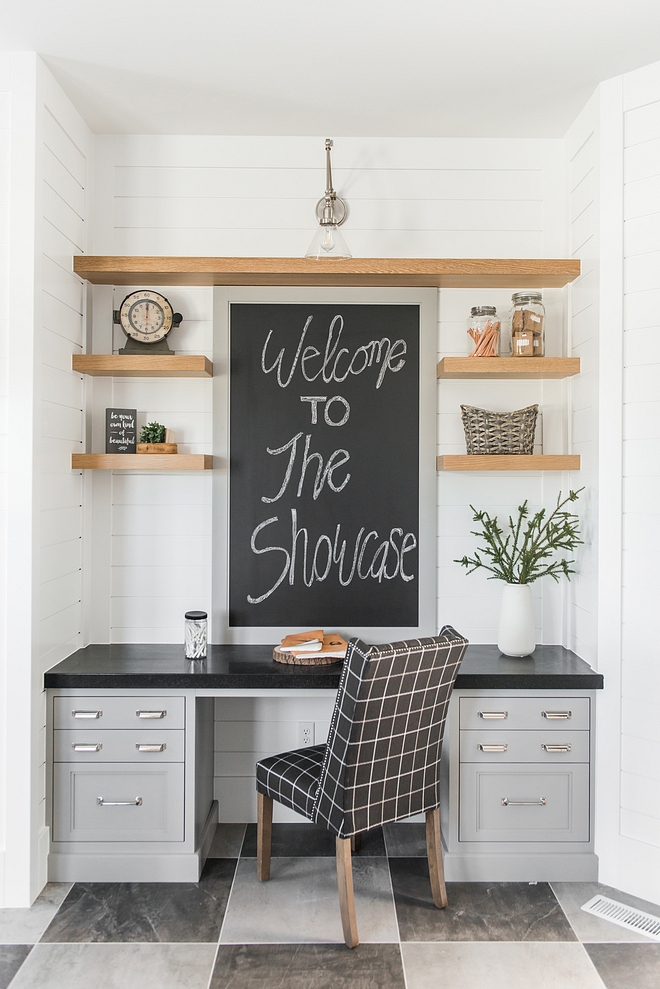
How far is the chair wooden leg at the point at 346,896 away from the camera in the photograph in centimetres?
216

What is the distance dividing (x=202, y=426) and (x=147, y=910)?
1.76m

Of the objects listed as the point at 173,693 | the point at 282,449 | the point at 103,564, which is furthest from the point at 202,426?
the point at 173,693

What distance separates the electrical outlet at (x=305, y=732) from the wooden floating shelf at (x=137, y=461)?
45.2 inches

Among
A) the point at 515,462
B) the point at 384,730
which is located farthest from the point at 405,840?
the point at 515,462

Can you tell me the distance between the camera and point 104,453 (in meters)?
2.95

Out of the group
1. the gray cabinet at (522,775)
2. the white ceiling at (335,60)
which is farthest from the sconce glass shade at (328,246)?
the gray cabinet at (522,775)

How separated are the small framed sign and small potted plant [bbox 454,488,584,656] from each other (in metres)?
1.40

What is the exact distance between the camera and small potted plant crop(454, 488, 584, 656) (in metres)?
2.73

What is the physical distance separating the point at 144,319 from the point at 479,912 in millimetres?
2434

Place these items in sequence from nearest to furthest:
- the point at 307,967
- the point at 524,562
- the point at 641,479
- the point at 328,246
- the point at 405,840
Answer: the point at 307,967
the point at 641,479
the point at 328,246
the point at 524,562
the point at 405,840

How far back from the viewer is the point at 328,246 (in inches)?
104

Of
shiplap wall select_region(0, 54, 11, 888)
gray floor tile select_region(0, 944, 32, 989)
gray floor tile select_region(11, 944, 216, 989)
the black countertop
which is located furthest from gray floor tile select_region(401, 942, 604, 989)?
shiplap wall select_region(0, 54, 11, 888)

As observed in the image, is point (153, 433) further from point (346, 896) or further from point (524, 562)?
point (346, 896)

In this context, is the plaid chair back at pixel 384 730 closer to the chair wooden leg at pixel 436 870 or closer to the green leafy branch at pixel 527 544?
the chair wooden leg at pixel 436 870
